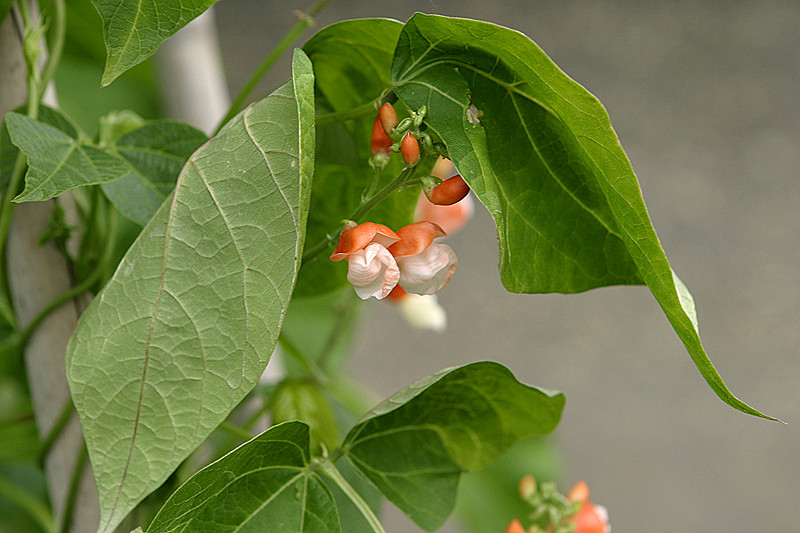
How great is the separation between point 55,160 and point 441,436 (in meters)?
0.14

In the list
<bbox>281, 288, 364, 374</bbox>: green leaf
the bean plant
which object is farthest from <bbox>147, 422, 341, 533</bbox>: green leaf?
<bbox>281, 288, 364, 374</bbox>: green leaf

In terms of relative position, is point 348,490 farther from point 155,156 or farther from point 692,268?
point 692,268

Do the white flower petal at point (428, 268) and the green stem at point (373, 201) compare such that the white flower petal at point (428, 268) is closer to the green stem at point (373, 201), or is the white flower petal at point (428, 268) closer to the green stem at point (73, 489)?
the green stem at point (373, 201)

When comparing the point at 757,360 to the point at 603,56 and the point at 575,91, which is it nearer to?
the point at 603,56

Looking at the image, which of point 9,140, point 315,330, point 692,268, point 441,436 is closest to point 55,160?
point 9,140

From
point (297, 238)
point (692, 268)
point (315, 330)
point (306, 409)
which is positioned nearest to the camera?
point (297, 238)

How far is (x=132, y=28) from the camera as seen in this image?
0.17 metres

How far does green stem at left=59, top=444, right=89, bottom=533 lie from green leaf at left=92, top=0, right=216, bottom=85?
125 millimetres

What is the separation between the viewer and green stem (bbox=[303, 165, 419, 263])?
19cm

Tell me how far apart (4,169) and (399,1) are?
28.2 inches

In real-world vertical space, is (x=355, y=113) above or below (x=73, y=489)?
above

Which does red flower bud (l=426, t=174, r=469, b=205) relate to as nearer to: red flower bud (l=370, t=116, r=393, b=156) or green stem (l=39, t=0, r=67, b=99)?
red flower bud (l=370, t=116, r=393, b=156)

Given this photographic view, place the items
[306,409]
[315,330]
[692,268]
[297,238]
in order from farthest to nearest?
1. [692,268]
2. [315,330]
3. [306,409]
4. [297,238]

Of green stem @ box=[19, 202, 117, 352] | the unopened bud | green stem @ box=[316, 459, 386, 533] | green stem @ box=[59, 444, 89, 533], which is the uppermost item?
green stem @ box=[19, 202, 117, 352]
